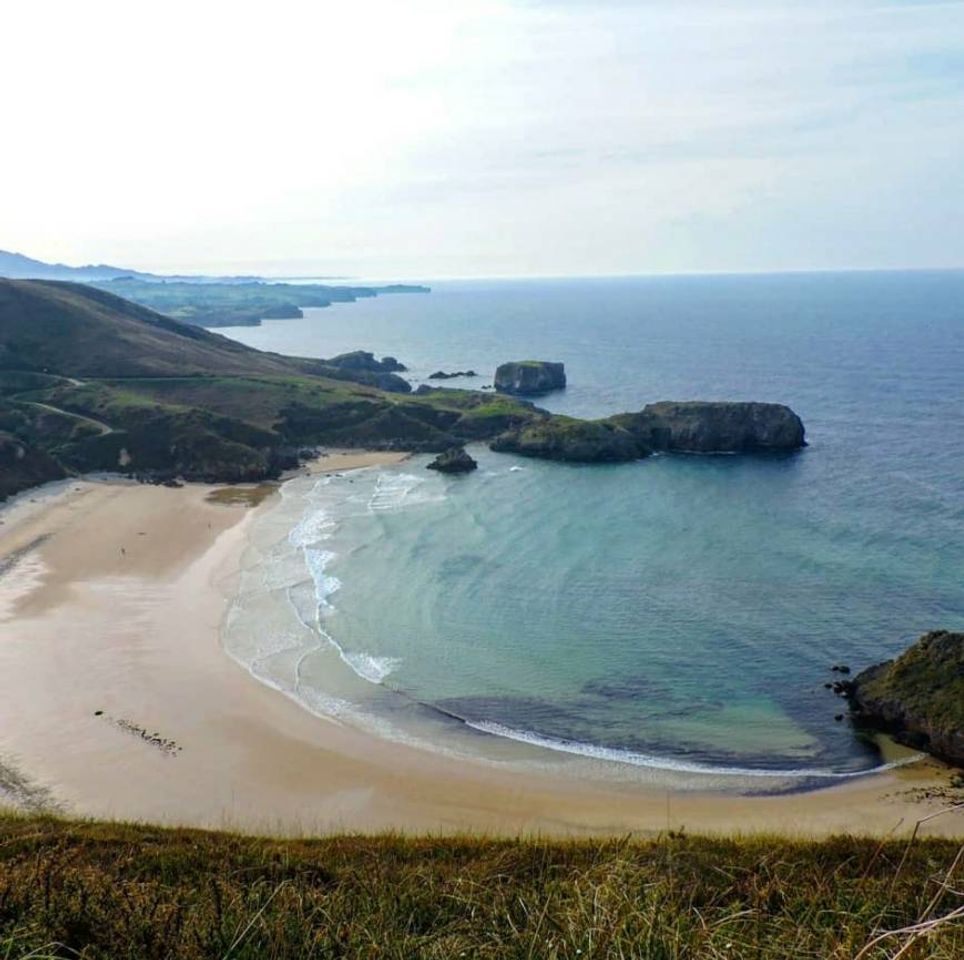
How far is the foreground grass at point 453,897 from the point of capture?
12.9m

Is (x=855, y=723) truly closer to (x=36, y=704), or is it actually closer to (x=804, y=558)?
(x=804, y=558)

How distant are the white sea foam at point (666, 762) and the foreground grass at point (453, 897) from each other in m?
8.40

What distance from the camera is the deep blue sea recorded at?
41094mm

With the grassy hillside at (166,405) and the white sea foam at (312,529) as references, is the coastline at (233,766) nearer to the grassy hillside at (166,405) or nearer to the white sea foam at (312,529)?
the white sea foam at (312,529)

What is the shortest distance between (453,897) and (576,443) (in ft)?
270

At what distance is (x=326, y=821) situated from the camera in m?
32.9

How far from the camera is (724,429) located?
9981cm

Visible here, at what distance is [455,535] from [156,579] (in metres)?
21.9

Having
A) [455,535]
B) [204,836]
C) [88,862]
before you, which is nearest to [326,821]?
[204,836]

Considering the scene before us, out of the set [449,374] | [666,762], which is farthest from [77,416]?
[449,374]

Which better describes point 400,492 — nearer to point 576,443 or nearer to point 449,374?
point 576,443

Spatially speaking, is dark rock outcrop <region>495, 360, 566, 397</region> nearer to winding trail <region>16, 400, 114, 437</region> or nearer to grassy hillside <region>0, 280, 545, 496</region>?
grassy hillside <region>0, 280, 545, 496</region>

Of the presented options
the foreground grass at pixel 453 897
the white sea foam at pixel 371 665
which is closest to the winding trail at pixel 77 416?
the white sea foam at pixel 371 665

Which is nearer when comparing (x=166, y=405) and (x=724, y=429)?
(x=724, y=429)
